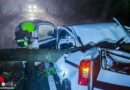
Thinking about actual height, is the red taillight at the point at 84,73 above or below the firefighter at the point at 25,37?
below

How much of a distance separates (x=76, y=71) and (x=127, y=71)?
86 centimetres

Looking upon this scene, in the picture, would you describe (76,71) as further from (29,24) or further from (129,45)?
(29,24)

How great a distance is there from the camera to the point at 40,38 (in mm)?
5727

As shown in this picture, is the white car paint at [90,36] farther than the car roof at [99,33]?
No

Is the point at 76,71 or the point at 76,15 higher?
the point at 76,15

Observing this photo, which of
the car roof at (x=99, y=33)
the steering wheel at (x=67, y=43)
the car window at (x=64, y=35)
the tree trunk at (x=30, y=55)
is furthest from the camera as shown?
the tree trunk at (x=30, y=55)

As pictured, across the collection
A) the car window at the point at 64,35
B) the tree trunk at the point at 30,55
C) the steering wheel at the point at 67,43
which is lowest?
the tree trunk at the point at 30,55

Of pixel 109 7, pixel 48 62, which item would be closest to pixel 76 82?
pixel 48 62

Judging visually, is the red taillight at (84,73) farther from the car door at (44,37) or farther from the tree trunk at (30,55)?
the car door at (44,37)

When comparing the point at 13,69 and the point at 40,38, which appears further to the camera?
the point at 40,38

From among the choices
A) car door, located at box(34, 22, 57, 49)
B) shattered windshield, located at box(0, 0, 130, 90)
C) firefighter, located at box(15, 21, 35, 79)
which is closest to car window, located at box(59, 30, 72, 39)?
shattered windshield, located at box(0, 0, 130, 90)

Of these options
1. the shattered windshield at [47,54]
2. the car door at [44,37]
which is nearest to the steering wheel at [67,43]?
the shattered windshield at [47,54]

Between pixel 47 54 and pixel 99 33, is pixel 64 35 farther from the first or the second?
pixel 99 33

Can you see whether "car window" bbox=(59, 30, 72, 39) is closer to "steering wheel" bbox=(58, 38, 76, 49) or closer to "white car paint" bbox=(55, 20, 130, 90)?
"steering wheel" bbox=(58, 38, 76, 49)
